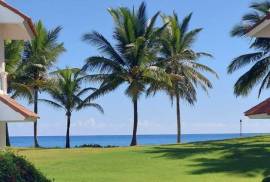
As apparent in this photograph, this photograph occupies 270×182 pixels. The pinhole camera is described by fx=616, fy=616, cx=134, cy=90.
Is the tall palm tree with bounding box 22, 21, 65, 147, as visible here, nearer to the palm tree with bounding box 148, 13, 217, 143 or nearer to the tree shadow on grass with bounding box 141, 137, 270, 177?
the palm tree with bounding box 148, 13, 217, 143

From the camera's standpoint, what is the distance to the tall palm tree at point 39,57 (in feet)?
139

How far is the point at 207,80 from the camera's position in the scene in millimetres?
42531

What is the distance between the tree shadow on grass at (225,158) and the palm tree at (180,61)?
12711 millimetres

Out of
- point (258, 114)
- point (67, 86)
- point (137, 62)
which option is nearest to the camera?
point (258, 114)

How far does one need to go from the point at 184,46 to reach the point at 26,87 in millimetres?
11120

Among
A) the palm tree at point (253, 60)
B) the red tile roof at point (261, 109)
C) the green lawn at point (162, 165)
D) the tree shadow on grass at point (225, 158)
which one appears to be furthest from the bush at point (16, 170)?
the palm tree at point (253, 60)

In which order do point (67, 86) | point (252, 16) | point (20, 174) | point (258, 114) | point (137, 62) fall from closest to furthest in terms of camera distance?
1. point (20, 174)
2. point (258, 114)
3. point (252, 16)
4. point (137, 62)
5. point (67, 86)

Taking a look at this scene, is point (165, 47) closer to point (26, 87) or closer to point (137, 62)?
point (137, 62)

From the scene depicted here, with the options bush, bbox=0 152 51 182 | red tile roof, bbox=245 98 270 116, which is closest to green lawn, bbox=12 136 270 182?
red tile roof, bbox=245 98 270 116

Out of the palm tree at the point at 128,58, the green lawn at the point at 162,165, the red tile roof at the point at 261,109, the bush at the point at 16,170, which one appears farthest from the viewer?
the palm tree at the point at 128,58

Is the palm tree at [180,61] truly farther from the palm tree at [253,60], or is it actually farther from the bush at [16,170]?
the bush at [16,170]

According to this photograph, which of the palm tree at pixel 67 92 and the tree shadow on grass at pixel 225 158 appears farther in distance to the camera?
the palm tree at pixel 67 92

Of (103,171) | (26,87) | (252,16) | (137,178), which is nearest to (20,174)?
(137,178)

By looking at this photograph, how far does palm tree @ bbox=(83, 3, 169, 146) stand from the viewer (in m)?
38.1
